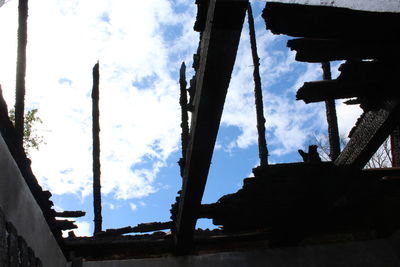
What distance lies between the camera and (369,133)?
3406 millimetres

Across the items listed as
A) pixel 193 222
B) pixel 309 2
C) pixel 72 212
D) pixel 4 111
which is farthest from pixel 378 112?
pixel 72 212

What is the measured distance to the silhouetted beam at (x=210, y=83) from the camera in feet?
7.07

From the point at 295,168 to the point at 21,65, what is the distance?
3.61 metres

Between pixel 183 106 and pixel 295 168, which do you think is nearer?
pixel 295 168

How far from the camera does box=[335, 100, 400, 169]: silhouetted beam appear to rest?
123 inches

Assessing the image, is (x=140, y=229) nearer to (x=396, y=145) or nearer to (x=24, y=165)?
(x=24, y=165)

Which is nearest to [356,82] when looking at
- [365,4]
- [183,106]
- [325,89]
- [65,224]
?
[325,89]

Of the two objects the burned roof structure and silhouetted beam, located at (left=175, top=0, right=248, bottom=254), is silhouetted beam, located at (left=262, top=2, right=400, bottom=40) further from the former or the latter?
silhouetted beam, located at (left=175, top=0, right=248, bottom=254)

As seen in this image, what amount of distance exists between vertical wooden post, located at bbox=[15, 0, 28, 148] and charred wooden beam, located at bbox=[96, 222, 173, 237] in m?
1.81

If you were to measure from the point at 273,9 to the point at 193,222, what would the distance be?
2.68 m

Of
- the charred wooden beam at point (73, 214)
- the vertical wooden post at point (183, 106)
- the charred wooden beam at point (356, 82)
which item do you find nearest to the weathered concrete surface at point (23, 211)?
the charred wooden beam at point (73, 214)

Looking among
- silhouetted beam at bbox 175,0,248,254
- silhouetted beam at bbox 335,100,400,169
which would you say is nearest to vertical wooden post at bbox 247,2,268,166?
silhouetted beam at bbox 335,100,400,169

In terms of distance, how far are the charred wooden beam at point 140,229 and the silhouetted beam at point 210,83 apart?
1597 millimetres

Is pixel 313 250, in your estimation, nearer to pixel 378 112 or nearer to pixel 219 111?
pixel 378 112
